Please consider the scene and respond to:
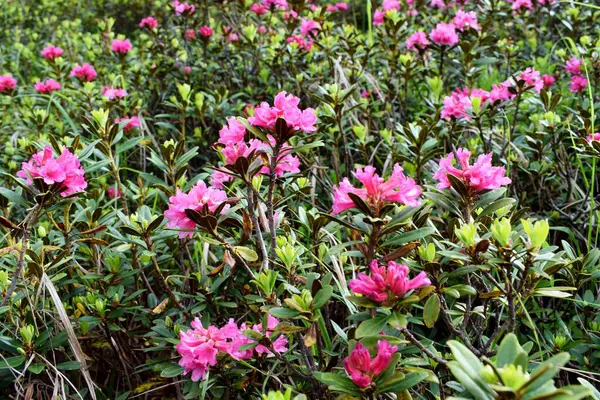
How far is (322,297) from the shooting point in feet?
4.24

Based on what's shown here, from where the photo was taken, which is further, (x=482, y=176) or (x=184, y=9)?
(x=184, y=9)

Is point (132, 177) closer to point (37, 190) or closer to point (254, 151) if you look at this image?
point (37, 190)

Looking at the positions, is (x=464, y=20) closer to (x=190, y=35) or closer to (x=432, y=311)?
(x=190, y=35)

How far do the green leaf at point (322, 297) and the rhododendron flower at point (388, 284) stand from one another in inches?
5.1

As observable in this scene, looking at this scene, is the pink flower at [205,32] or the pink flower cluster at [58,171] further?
the pink flower at [205,32]

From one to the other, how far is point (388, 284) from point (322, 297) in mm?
193

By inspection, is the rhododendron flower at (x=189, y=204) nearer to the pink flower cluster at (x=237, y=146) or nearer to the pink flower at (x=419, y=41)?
the pink flower cluster at (x=237, y=146)

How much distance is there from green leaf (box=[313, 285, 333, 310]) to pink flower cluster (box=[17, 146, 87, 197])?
2.61ft

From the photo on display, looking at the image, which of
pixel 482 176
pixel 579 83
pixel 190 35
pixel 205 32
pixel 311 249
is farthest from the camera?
pixel 190 35

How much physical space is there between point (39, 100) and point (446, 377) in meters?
3.19

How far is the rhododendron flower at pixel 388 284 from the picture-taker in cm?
114

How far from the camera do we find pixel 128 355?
202cm

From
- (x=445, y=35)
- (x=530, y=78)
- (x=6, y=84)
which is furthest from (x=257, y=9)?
(x=530, y=78)

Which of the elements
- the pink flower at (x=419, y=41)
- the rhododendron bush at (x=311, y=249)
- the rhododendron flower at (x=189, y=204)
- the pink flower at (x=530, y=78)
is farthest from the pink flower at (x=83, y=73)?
the pink flower at (x=530, y=78)
